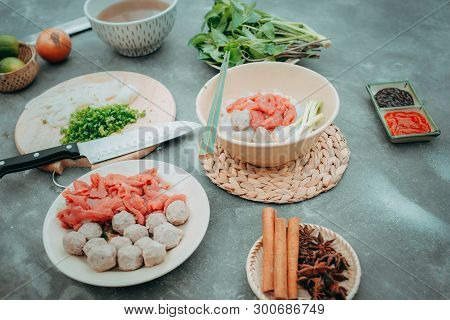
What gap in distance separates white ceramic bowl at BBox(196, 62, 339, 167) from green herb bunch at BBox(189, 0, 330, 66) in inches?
8.6

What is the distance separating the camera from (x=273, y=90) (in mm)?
1671

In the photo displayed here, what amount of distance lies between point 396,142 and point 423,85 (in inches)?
16.8

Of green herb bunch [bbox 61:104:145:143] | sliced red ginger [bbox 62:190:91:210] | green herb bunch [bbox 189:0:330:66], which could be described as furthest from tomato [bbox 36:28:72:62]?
sliced red ginger [bbox 62:190:91:210]

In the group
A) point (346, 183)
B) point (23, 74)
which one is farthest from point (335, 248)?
point (23, 74)

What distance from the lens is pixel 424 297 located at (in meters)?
1.17

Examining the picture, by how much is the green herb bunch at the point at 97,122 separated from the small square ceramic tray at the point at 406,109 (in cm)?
95

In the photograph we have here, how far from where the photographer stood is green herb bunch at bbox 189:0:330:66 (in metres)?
1.87

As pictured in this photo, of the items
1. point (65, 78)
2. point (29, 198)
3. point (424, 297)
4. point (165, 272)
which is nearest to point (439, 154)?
point (424, 297)

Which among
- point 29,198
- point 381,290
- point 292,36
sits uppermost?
point 292,36

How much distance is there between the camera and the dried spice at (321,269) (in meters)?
1.11

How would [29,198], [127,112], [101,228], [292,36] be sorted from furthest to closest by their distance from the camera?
[292,36]
[127,112]
[29,198]
[101,228]

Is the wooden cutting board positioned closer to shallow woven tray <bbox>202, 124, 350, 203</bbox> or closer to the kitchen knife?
the kitchen knife
